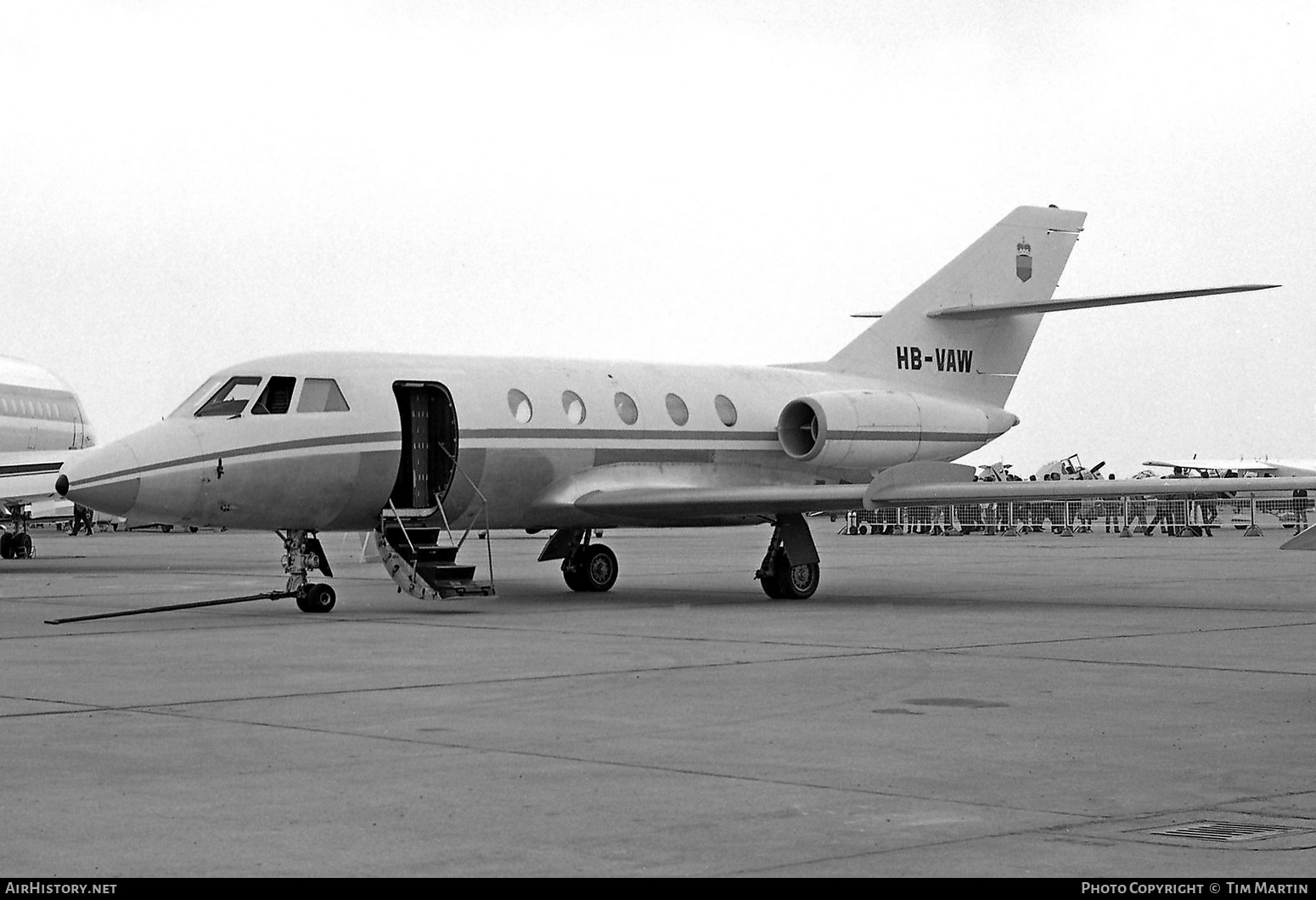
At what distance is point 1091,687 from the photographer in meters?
10.9

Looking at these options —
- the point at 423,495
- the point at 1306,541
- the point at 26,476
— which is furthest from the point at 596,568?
the point at 26,476

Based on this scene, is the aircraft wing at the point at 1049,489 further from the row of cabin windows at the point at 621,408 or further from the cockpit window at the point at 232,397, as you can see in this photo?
the cockpit window at the point at 232,397

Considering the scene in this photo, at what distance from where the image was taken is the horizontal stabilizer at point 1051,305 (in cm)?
2150

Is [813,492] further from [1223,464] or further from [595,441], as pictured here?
[1223,464]

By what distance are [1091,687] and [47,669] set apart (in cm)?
715

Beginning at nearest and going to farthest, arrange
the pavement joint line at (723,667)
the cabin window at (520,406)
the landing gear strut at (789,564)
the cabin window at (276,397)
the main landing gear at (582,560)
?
the pavement joint line at (723,667)
the cabin window at (276,397)
the cabin window at (520,406)
the landing gear strut at (789,564)
the main landing gear at (582,560)

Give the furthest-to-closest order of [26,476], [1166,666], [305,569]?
1. [26,476]
2. [305,569]
3. [1166,666]

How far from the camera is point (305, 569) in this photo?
1867cm

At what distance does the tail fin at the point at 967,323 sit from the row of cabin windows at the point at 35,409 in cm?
2138

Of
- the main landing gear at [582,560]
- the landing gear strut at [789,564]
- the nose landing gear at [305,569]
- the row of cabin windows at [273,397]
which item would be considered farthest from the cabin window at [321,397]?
the landing gear strut at [789,564]

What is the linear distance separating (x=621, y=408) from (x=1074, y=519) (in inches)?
1323

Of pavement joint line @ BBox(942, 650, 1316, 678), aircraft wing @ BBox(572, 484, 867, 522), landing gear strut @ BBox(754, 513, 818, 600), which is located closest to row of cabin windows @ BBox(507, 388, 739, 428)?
aircraft wing @ BBox(572, 484, 867, 522)
